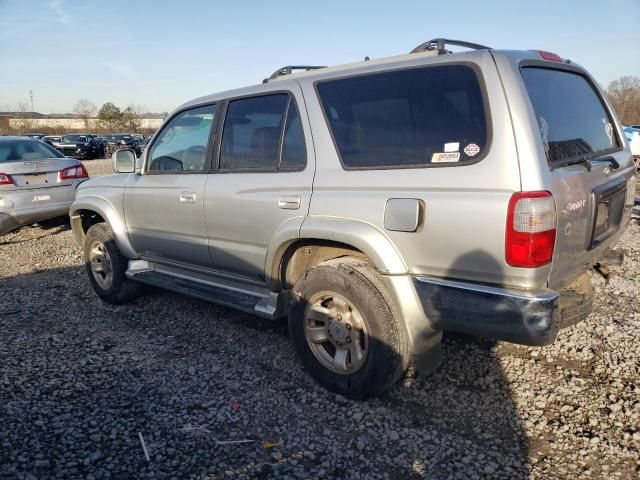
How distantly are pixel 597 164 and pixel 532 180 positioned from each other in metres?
0.82

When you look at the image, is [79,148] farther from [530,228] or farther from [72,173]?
[530,228]

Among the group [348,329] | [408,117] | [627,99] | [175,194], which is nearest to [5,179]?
[175,194]

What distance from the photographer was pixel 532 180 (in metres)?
2.37

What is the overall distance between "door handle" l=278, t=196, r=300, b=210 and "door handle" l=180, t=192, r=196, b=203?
3.14 ft

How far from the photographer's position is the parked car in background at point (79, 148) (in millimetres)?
30609

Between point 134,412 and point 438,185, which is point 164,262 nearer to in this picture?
point 134,412

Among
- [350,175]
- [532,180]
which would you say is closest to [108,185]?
[350,175]

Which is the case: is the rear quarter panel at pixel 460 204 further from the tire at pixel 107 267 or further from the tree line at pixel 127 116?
the tree line at pixel 127 116

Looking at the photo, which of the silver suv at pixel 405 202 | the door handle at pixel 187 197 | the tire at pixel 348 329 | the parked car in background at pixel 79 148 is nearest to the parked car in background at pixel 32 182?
the silver suv at pixel 405 202

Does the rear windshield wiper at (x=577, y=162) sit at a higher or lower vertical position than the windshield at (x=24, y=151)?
higher

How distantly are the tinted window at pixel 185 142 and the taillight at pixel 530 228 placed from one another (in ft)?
8.20

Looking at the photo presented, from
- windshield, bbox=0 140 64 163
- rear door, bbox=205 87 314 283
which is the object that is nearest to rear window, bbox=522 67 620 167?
rear door, bbox=205 87 314 283

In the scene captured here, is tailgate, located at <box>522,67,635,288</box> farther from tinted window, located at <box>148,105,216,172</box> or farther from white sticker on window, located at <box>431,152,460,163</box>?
tinted window, located at <box>148,105,216,172</box>

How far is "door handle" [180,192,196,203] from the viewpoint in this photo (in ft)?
12.9
